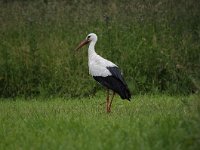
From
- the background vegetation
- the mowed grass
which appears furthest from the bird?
the background vegetation

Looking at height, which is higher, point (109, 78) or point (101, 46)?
point (101, 46)

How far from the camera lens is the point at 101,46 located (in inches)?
512

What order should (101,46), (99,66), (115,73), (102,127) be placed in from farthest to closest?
(101,46) < (99,66) < (115,73) < (102,127)

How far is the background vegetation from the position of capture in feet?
40.8

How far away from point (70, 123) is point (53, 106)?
2.90m

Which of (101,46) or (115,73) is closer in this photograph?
(115,73)

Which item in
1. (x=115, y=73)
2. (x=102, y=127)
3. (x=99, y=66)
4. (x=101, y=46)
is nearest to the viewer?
(x=102, y=127)

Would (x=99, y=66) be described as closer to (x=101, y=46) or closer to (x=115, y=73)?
(x=115, y=73)

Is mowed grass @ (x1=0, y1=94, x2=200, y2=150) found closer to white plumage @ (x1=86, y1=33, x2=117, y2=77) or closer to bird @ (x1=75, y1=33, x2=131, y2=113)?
bird @ (x1=75, y1=33, x2=131, y2=113)

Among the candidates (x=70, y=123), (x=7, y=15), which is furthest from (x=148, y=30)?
(x=70, y=123)

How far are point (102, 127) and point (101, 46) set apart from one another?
545 cm

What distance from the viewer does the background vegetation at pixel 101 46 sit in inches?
490

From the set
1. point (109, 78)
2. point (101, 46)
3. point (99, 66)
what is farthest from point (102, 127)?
point (101, 46)

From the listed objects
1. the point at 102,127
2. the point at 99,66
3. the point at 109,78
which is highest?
the point at 99,66
